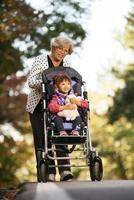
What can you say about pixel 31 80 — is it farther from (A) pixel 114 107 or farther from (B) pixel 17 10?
(A) pixel 114 107

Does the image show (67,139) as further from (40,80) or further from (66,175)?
(40,80)

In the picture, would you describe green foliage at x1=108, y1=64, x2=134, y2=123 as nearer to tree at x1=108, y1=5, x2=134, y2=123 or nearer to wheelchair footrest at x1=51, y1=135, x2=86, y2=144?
tree at x1=108, y1=5, x2=134, y2=123

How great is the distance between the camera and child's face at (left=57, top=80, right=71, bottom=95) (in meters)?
7.34

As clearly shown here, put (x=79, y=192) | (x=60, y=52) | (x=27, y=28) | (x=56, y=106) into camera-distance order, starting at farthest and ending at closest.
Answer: (x=27, y=28) < (x=60, y=52) < (x=56, y=106) < (x=79, y=192)

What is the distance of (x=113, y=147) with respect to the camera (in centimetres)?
4453

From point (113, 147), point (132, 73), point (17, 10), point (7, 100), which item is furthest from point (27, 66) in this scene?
point (113, 147)

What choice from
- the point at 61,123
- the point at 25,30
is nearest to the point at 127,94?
the point at 25,30

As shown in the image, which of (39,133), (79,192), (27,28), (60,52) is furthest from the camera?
(27,28)

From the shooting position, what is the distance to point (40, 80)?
7.53 meters

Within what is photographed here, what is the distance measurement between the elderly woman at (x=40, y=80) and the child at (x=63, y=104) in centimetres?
26

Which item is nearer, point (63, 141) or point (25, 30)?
point (63, 141)

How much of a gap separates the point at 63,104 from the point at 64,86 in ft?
0.62

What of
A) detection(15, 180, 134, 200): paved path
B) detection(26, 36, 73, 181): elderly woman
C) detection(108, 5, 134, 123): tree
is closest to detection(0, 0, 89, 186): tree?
detection(26, 36, 73, 181): elderly woman

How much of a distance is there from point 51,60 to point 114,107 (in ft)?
115
